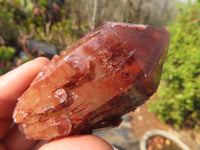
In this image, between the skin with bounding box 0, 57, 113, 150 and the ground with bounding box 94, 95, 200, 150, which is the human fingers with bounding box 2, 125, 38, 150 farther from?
the ground with bounding box 94, 95, 200, 150

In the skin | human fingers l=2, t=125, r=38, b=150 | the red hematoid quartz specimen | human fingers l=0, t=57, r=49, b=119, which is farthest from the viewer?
human fingers l=2, t=125, r=38, b=150

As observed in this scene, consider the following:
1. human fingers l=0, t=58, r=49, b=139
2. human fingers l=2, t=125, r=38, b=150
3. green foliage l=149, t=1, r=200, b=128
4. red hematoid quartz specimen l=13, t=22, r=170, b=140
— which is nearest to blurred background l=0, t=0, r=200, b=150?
green foliage l=149, t=1, r=200, b=128

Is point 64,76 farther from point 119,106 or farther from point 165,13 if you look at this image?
point 165,13

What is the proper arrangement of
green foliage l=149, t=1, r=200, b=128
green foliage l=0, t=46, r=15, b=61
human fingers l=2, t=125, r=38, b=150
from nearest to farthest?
1. human fingers l=2, t=125, r=38, b=150
2. green foliage l=149, t=1, r=200, b=128
3. green foliage l=0, t=46, r=15, b=61

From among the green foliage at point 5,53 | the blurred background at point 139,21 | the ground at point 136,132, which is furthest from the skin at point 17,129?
the green foliage at point 5,53

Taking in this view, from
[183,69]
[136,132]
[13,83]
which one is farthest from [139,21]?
[13,83]

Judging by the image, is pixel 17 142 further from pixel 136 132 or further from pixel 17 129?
pixel 136 132

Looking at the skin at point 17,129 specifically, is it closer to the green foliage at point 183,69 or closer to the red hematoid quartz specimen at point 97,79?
the red hematoid quartz specimen at point 97,79
